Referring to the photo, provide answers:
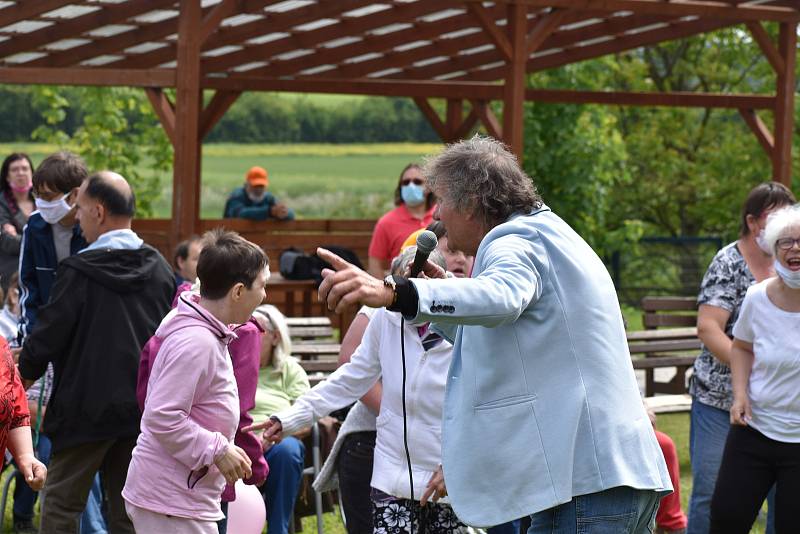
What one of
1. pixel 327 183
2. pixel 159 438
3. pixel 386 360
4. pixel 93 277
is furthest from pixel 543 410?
pixel 327 183

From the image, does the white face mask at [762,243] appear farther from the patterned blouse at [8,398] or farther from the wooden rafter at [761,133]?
the wooden rafter at [761,133]

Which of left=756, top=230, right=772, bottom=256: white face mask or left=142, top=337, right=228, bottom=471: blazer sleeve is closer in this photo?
left=142, top=337, right=228, bottom=471: blazer sleeve

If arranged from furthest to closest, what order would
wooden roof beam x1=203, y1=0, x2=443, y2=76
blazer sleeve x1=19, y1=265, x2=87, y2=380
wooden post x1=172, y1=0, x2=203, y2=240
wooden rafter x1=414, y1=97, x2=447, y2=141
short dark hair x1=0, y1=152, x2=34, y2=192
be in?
wooden rafter x1=414, y1=97, x2=447, y2=141 < wooden roof beam x1=203, y1=0, x2=443, y2=76 < wooden post x1=172, y1=0, x2=203, y2=240 < short dark hair x1=0, y1=152, x2=34, y2=192 < blazer sleeve x1=19, y1=265, x2=87, y2=380

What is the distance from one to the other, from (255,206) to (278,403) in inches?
401

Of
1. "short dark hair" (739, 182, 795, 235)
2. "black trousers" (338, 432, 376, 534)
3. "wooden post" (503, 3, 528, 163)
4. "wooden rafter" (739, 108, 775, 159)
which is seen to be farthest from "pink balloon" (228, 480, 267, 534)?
"wooden rafter" (739, 108, 775, 159)

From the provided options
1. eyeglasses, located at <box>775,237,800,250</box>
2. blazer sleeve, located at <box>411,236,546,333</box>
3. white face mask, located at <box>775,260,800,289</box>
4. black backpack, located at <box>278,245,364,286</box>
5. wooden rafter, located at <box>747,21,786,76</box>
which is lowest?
black backpack, located at <box>278,245,364,286</box>

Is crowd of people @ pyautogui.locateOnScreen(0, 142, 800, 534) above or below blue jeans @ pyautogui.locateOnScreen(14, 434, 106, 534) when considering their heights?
above

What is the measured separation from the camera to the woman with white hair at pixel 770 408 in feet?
18.9

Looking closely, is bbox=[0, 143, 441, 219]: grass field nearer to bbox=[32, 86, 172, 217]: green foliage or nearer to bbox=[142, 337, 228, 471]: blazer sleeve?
bbox=[32, 86, 172, 217]: green foliage

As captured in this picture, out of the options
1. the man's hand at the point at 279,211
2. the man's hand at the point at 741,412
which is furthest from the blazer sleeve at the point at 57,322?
the man's hand at the point at 279,211

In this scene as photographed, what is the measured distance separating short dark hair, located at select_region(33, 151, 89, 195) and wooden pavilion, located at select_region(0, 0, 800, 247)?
396 centimetres

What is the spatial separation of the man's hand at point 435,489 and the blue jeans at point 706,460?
6.84ft

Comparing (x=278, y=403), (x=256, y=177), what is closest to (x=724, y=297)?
(x=278, y=403)

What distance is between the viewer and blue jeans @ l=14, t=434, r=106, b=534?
6434 mm
